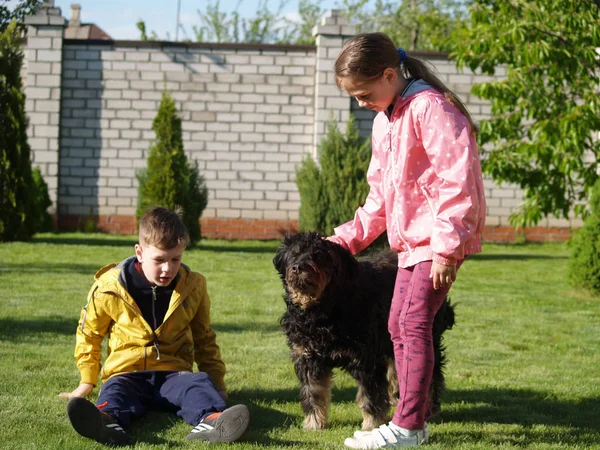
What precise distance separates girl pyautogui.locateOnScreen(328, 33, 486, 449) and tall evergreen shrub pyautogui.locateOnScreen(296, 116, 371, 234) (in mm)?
10284

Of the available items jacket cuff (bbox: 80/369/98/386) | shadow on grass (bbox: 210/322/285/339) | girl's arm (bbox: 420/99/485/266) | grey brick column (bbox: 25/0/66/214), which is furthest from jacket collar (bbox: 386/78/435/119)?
grey brick column (bbox: 25/0/66/214)

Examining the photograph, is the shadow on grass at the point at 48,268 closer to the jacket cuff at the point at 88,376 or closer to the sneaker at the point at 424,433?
the jacket cuff at the point at 88,376

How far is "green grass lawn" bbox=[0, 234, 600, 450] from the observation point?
15.0 ft

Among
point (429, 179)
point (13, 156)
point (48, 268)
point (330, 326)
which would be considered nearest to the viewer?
point (429, 179)

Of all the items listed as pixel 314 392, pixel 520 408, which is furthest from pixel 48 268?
pixel 520 408

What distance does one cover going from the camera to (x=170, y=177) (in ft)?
49.3

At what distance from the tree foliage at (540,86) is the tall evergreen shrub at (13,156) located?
798 centimetres

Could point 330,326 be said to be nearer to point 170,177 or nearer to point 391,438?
point 391,438

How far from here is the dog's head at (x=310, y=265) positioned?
4.48 m

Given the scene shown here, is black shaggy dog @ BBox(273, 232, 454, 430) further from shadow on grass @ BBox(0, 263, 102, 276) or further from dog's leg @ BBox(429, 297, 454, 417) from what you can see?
shadow on grass @ BBox(0, 263, 102, 276)

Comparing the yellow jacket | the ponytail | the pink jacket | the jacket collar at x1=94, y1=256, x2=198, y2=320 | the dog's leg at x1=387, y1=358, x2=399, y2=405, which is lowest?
the dog's leg at x1=387, y1=358, x2=399, y2=405

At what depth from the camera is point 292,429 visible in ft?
15.5

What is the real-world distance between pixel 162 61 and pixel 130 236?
12.0 feet

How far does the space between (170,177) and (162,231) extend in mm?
10388
